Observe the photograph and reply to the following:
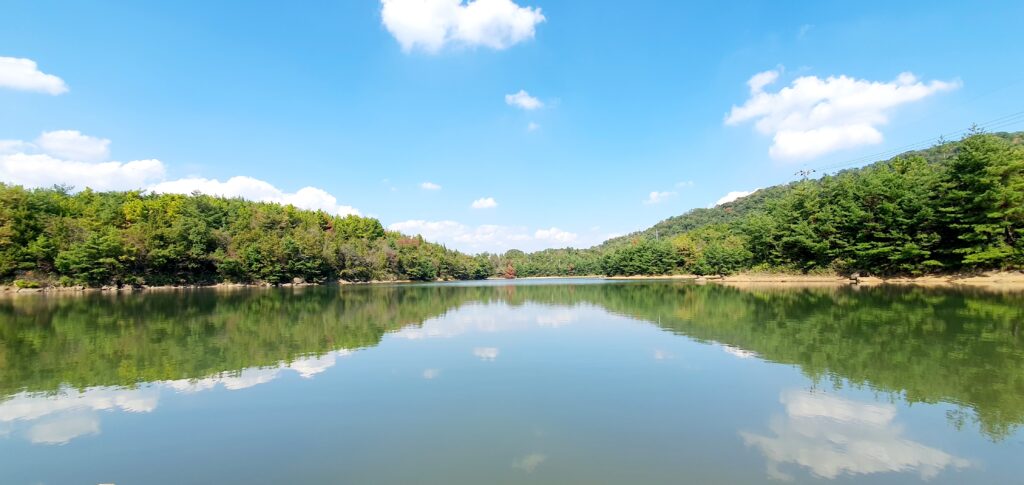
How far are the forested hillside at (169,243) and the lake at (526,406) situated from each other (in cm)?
4146

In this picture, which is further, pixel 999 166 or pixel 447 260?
pixel 447 260

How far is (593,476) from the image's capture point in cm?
481

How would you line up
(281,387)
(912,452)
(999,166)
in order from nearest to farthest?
(912,452)
(281,387)
(999,166)

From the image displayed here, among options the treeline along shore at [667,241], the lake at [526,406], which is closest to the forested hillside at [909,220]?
the treeline along shore at [667,241]

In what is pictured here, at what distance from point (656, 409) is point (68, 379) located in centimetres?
1167

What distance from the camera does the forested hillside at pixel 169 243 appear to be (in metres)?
45.2

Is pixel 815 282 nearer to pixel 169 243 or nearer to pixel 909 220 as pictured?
pixel 909 220

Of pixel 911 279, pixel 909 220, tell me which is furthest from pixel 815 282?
pixel 909 220

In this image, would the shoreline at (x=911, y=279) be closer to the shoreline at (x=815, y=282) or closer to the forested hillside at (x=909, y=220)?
the shoreline at (x=815, y=282)

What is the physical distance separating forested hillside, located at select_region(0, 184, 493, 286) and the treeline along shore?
154mm

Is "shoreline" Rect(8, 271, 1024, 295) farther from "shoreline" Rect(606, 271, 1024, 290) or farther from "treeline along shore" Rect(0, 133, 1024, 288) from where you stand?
"treeline along shore" Rect(0, 133, 1024, 288)

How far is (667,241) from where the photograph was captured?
279ft

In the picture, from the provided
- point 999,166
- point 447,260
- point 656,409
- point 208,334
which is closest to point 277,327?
point 208,334

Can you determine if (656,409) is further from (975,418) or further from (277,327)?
(277,327)
